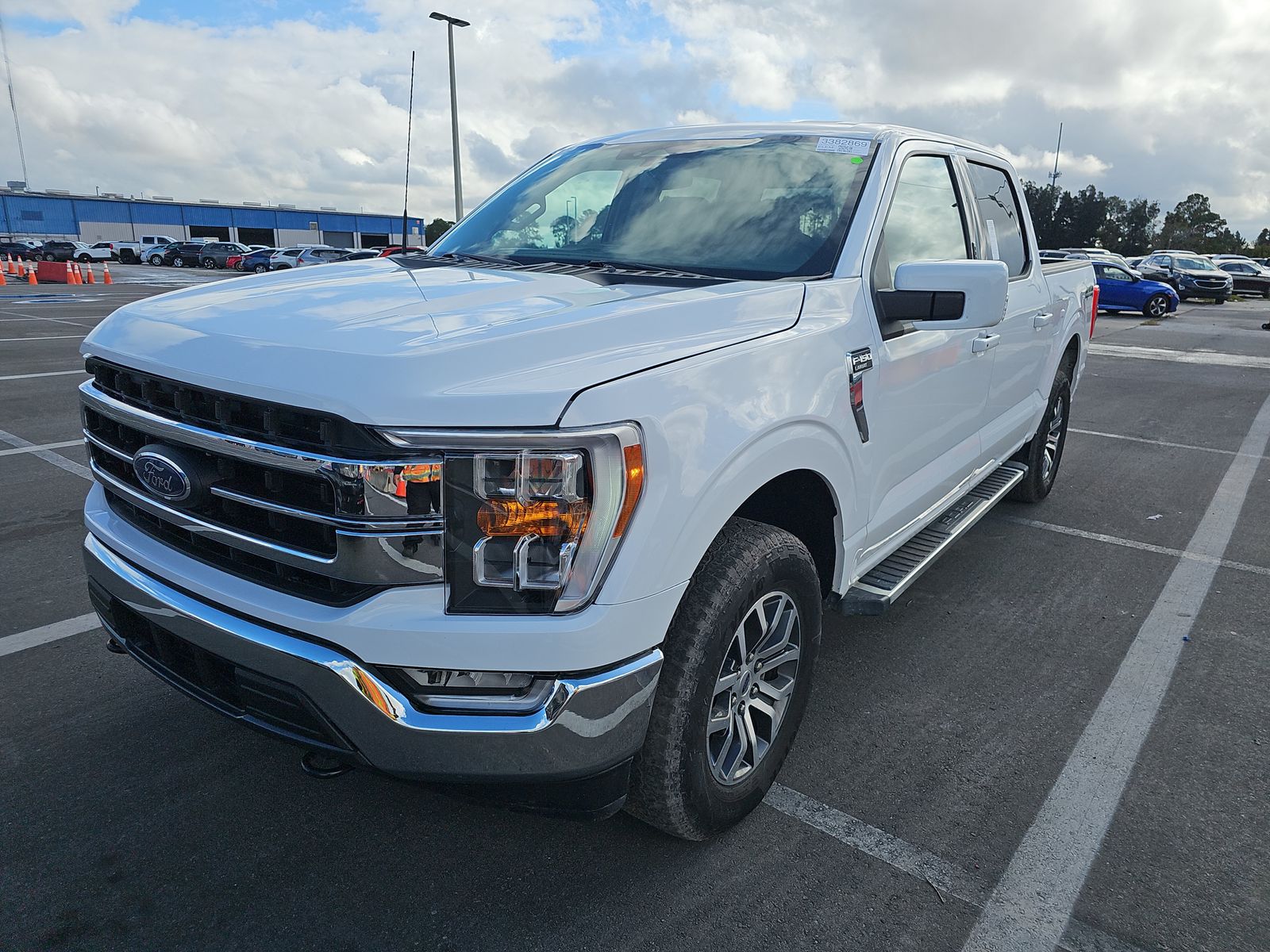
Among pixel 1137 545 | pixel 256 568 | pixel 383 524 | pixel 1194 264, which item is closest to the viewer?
pixel 383 524

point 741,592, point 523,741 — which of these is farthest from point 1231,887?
point 523,741

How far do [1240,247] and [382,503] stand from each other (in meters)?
128

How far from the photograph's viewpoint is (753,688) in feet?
8.27

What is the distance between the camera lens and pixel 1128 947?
217 centimetres

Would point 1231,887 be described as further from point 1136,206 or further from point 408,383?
point 1136,206

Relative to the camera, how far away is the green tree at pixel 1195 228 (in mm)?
104750

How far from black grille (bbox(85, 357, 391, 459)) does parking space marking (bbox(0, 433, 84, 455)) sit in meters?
5.03

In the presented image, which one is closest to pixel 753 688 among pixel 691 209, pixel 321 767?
pixel 321 767

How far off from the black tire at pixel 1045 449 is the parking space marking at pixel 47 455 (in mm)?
5737

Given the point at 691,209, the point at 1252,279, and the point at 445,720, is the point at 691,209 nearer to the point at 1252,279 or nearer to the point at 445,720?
the point at 445,720

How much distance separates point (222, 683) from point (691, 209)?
7.30 ft

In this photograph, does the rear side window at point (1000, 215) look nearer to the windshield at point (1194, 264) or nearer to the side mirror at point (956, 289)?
the side mirror at point (956, 289)

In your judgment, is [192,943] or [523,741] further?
[192,943]

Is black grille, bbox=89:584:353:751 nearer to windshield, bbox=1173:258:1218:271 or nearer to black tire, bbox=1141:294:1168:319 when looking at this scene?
black tire, bbox=1141:294:1168:319
